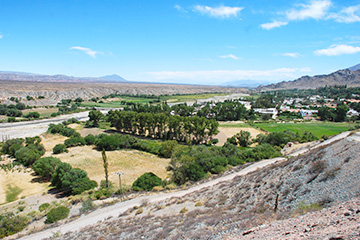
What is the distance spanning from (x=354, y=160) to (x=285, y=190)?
18.3 feet

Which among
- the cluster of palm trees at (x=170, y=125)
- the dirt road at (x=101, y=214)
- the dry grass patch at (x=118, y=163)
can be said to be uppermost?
the cluster of palm trees at (x=170, y=125)

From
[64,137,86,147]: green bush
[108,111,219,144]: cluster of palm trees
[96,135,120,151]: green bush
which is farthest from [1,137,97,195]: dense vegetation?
[108,111,219,144]: cluster of palm trees

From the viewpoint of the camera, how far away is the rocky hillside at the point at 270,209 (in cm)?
1027

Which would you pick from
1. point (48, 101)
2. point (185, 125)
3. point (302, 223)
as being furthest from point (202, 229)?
point (48, 101)

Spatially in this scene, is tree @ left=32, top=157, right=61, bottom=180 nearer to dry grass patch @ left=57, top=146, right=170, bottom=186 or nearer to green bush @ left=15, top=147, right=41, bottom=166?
dry grass patch @ left=57, top=146, right=170, bottom=186

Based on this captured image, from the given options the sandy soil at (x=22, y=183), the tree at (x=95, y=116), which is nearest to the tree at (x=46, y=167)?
the sandy soil at (x=22, y=183)

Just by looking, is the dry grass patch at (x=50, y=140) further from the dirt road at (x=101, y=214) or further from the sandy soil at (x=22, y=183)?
the dirt road at (x=101, y=214)

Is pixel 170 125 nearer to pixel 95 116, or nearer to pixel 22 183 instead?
pixel 95 116

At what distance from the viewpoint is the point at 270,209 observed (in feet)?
47.1

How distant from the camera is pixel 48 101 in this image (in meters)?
135

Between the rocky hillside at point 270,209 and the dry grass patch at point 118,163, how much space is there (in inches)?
622

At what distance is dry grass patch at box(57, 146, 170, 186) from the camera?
3619 centimetres

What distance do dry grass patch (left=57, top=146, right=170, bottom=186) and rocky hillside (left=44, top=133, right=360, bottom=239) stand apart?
15.8m

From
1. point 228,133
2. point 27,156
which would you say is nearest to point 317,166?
point 27,156
